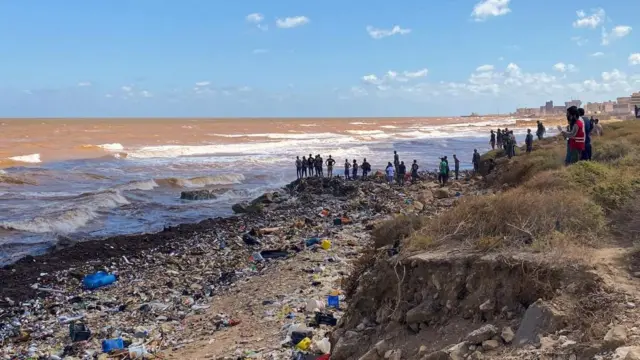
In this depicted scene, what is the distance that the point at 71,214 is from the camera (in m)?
19.4

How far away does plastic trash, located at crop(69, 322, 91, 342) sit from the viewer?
8.22 metres

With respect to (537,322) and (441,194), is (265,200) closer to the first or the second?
(441,194)

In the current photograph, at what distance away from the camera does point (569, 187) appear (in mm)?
7461

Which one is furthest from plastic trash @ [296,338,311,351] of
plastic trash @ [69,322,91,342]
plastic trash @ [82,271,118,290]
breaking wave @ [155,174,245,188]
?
breaking wave @ [155,174,245,188]

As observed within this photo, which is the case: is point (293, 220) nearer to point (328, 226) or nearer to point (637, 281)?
point (328, 226)

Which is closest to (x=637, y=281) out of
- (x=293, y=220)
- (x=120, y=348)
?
(x=120, y=348)

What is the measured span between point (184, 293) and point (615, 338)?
8380 mm

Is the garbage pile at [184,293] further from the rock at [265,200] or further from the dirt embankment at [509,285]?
the rock at [265,200]

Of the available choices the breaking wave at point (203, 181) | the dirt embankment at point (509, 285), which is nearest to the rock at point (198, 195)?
the breaking wave at point (203, 181)

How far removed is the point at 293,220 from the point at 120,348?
10.3 m

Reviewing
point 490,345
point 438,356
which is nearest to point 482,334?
point 490,345

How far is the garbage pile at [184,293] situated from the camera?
773cm

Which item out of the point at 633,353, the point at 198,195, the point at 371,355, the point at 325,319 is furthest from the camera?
the point at 198,195

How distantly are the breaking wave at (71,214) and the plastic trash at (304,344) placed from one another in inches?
541
